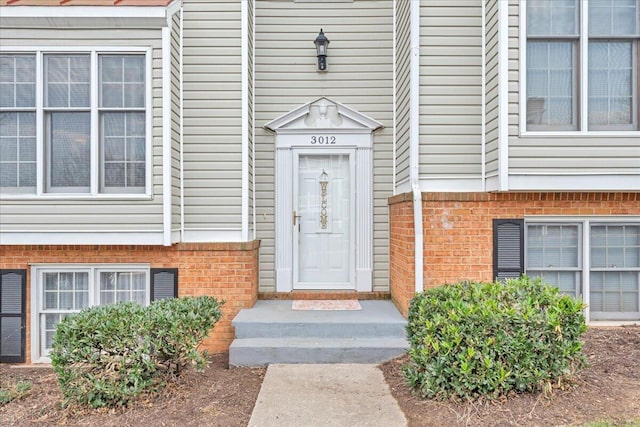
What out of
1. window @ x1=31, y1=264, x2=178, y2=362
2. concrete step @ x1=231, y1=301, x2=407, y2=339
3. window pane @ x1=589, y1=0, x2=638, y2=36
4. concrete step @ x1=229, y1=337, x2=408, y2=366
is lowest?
concrete step @ x1=229, y1=337, x2=408, y2=366

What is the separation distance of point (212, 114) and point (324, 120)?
1.58m

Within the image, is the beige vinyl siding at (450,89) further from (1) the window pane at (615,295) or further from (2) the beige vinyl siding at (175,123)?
(2) the beige vinyl siding at (175,123)

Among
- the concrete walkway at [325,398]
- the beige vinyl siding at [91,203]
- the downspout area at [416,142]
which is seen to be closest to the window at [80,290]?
the beige vinyl siding at [91,203]

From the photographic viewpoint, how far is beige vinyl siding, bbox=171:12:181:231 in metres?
5.32

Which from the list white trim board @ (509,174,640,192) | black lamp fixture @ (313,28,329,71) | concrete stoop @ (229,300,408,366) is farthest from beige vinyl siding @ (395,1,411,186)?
concrete stoop @ (229,300,408,366)

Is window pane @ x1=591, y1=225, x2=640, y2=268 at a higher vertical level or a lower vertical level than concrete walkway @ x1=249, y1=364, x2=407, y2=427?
higher

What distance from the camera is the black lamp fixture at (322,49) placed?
620cm

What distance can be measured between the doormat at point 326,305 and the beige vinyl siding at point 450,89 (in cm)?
193

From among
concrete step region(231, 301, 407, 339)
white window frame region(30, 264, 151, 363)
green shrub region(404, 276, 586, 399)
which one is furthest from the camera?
white window frame region(30, 264, 151, 363)

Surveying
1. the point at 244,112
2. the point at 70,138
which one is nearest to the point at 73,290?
the point at 70,138

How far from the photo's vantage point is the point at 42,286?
18.4ft

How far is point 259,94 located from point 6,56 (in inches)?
117

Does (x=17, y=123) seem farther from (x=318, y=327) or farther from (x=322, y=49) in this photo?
(x=318, y=327)

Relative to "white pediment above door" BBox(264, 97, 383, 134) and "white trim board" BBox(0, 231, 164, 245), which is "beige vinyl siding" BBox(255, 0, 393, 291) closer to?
"white pediment above door" BBox(264, 97, 383, 134)
